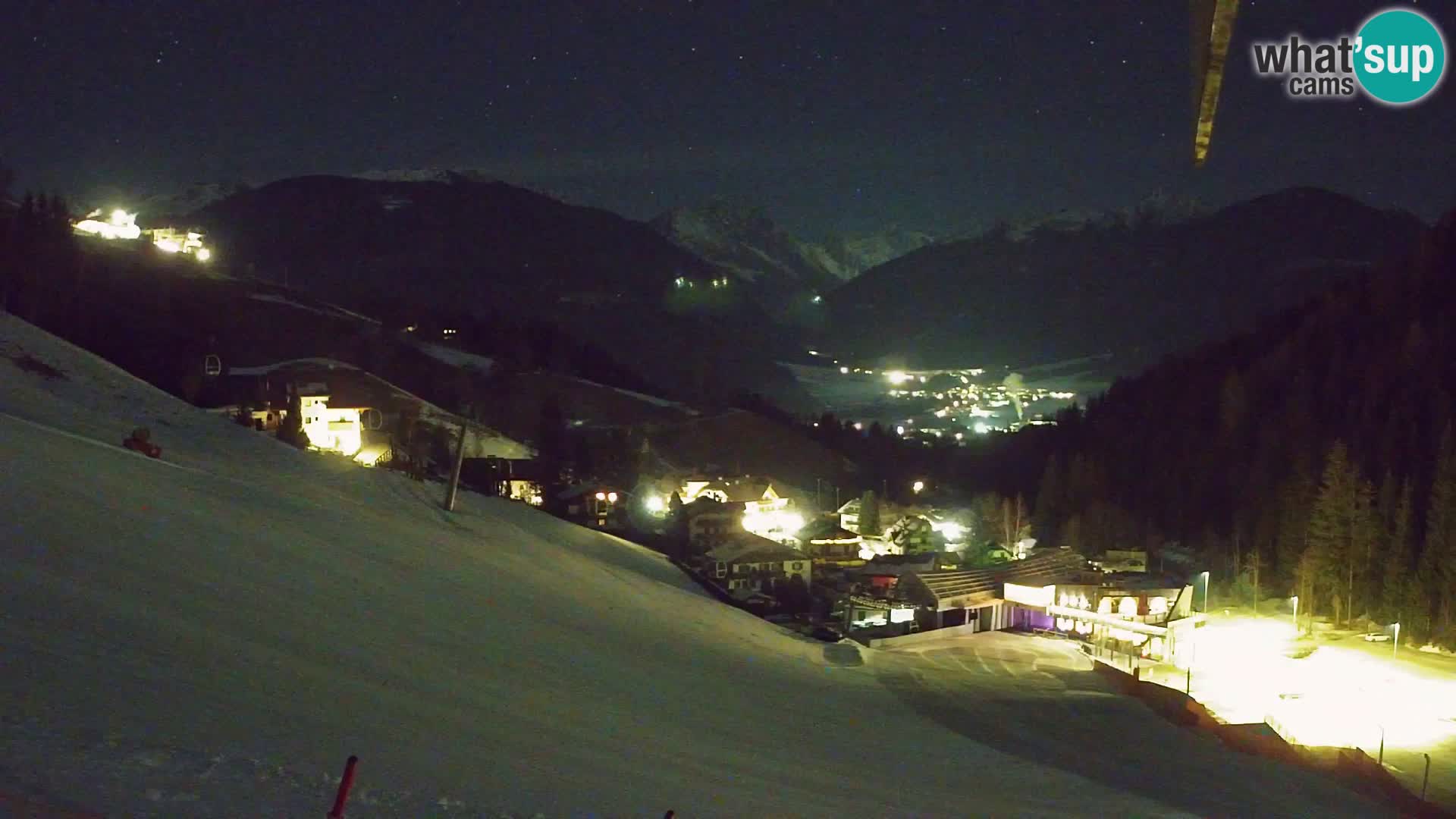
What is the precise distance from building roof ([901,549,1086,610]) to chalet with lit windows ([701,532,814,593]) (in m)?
4.10

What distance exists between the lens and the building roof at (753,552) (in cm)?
3039

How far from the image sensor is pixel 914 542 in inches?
1494

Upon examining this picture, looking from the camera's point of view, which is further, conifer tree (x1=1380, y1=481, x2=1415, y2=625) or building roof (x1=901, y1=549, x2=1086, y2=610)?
conifer tree (x1=1380, y1=481, x2=1415, y2=625)

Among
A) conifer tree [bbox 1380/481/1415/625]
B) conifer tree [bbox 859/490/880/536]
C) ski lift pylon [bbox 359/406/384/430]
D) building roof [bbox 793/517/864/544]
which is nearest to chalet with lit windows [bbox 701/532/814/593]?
building roof [bbox 793/517/864/544]

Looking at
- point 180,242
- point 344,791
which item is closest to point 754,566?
point 344,791

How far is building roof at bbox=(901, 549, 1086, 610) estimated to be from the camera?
2572cm

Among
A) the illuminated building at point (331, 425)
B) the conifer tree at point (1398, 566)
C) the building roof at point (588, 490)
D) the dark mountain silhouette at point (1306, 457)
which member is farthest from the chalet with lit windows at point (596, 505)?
the conifer tree at point (1398, 566)

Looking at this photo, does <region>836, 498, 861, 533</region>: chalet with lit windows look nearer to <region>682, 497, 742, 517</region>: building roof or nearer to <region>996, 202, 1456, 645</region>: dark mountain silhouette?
<region>682, 497, 742, 517</region>: building roof

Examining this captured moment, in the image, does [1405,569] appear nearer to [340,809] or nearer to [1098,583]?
[1098,583]

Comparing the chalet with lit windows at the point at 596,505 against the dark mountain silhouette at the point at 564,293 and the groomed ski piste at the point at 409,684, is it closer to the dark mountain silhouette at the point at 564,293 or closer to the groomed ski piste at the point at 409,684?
the groomed ski piste at the point at 409,684

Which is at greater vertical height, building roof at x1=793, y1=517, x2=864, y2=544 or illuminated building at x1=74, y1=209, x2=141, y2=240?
illuminated building at x1=74, y1=209, x2=141, y2=240

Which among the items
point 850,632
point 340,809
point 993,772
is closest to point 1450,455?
point 850,632

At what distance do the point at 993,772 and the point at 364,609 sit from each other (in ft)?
19.3

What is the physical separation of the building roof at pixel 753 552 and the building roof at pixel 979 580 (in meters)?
4.72
